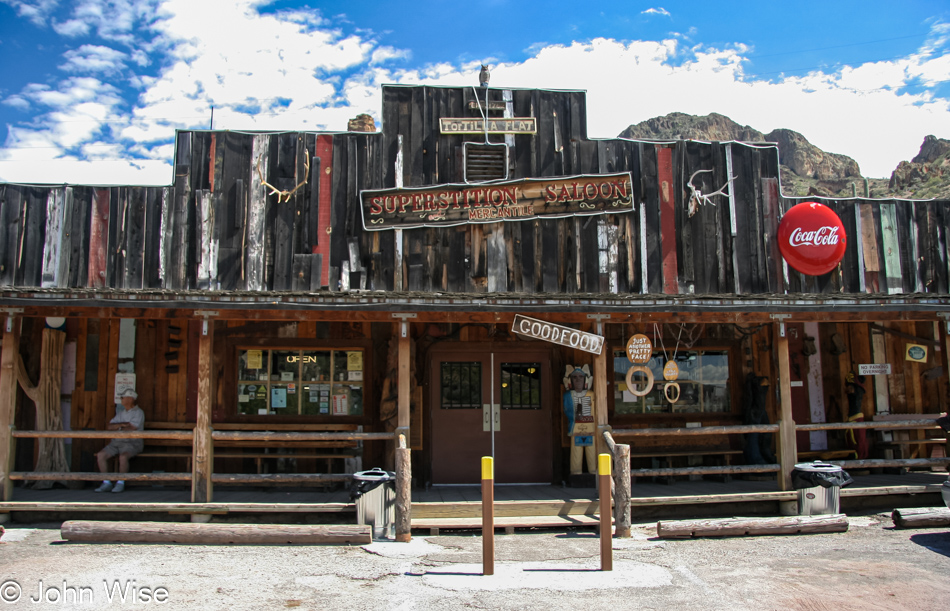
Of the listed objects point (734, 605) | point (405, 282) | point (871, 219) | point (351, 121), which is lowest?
point (734, 605)

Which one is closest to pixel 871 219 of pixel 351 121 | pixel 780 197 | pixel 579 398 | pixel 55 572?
pixel 780 197

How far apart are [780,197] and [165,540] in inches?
412

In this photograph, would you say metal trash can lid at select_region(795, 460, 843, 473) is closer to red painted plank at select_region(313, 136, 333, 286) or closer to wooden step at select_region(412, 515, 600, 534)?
wooden step at select_region(412, 515, 600, 534)

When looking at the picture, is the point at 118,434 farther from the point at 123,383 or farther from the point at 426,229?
the point at 426,229

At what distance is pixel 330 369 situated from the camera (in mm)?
10789

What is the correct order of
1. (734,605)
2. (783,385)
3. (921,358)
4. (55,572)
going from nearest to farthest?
(734,605), (55,572), (783,385), (921,358)

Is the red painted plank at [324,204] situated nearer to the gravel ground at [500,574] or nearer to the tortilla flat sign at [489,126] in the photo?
the tortilla flat sign at [489,126]

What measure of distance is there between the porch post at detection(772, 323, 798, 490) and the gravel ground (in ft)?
3.99

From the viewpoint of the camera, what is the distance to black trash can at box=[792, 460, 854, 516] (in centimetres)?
910

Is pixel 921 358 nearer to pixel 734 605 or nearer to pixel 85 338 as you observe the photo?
pixel 734 605

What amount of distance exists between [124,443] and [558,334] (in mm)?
7009

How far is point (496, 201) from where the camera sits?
1017 cm

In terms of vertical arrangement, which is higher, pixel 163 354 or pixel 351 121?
pixel 351 121

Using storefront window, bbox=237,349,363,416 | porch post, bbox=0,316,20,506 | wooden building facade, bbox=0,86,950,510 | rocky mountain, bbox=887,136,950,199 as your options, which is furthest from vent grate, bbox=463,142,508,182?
rocky mountain, bbox=887,136,950,199
